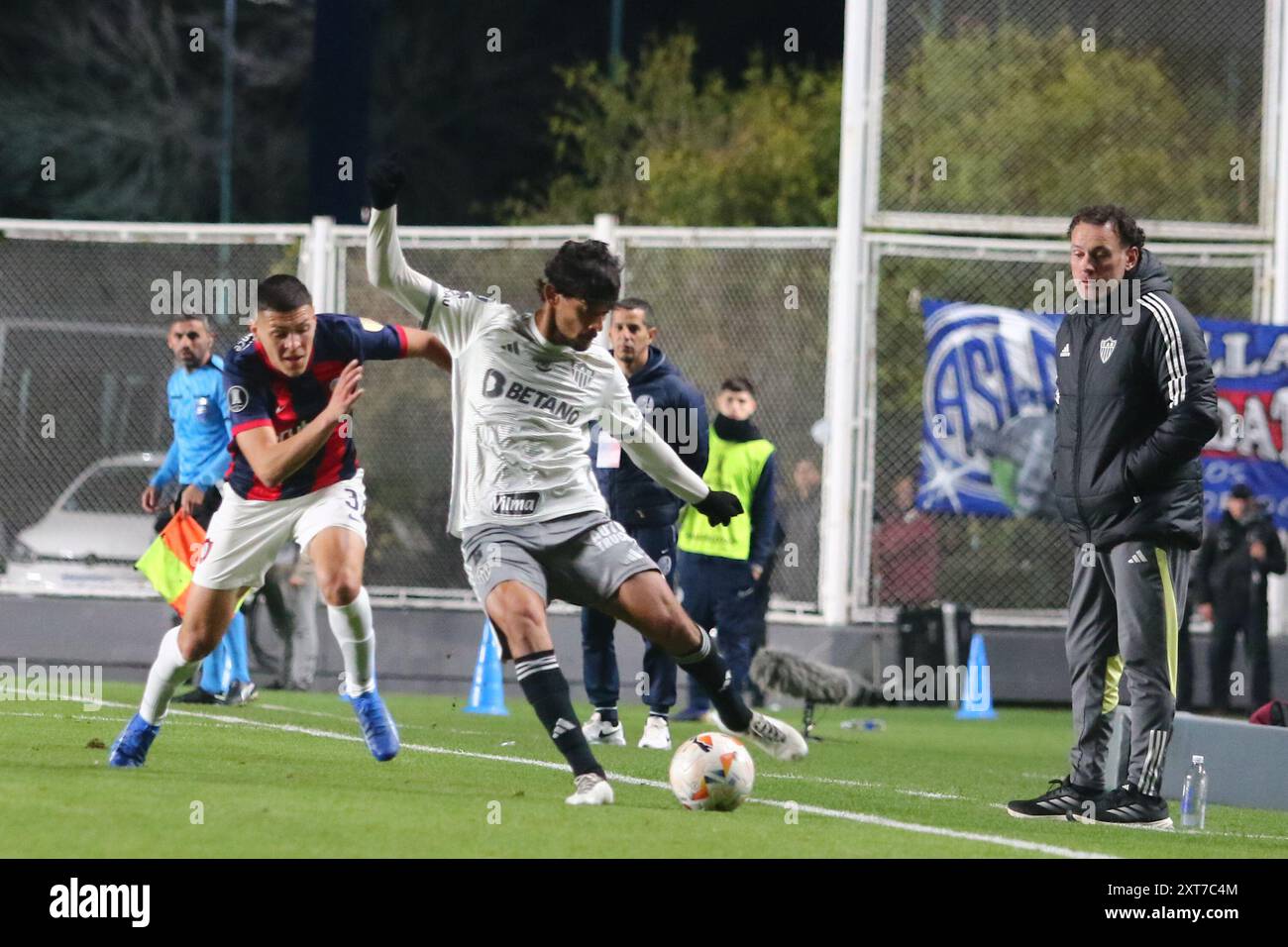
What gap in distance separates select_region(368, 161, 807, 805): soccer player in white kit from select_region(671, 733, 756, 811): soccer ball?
0.97ft

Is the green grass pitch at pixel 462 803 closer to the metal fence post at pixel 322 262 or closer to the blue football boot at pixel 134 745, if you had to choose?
the blue football boot at pixel 134 745

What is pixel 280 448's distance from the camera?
28.3ft

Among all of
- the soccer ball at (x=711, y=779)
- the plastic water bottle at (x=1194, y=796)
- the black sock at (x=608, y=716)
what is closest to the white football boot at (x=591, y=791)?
the soccer ball at (x=711, y=779)

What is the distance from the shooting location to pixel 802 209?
33.4m

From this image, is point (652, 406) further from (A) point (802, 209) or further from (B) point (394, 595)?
(A) point (802, 209)

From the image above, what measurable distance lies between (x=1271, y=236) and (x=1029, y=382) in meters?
2.46

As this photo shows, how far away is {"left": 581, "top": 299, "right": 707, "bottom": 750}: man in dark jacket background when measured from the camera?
11750 millimetres

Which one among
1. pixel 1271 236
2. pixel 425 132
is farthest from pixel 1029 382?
pixel 425 132

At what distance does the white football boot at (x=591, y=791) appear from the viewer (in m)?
8.02

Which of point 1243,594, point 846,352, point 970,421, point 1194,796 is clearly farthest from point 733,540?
point 1243,594

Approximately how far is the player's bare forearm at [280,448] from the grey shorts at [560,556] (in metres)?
0.69

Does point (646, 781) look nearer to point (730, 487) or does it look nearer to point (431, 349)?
point (431, 349)

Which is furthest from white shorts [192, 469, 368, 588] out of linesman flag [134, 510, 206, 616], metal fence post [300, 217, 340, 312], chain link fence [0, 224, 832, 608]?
metal fence post [300, 217, 340, 312]

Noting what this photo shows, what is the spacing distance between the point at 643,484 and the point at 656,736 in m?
1.36
